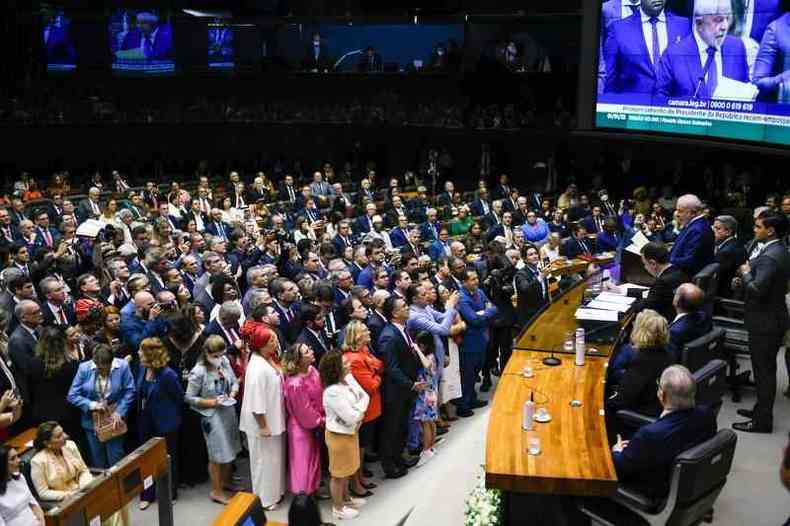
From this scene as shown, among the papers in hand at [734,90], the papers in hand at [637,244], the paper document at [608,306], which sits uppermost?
the papers in hand at [734,90]

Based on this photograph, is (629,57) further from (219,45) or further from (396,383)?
(219,45)

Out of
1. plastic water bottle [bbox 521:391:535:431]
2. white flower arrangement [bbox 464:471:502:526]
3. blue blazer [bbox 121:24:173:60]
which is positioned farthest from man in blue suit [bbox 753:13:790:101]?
blue blazer [bbox 121:24:173:60]

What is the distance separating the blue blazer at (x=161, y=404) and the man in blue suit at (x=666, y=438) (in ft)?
11.8

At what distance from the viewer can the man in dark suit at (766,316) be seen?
6555 mm

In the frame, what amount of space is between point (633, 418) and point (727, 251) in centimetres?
300

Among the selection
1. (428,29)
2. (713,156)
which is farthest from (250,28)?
(713,156)

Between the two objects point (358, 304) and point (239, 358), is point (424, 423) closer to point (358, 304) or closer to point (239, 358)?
point (358, 304)

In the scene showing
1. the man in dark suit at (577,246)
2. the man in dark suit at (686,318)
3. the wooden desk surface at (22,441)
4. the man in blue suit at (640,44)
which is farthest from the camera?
the man in blue suit at (640,44)

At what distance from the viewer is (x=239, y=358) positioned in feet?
23.1

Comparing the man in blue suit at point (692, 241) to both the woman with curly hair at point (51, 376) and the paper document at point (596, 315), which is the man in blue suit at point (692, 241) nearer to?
the paper document at point (596, 315)

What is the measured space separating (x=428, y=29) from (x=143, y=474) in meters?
21.3

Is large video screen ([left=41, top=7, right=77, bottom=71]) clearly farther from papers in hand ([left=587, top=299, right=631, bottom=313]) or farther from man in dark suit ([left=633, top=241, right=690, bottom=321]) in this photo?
man in dark suit ([left=633, top=241, right=690, bottom=321])

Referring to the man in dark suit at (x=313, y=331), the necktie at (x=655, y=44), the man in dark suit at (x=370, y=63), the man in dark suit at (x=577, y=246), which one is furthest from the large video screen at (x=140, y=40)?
the man in dark suit at (x=313, y=331)

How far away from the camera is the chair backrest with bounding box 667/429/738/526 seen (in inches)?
165
